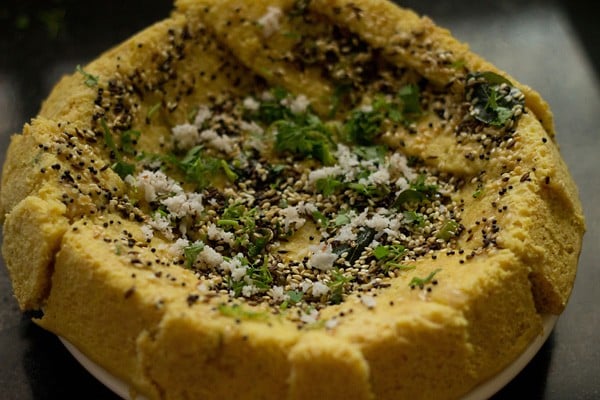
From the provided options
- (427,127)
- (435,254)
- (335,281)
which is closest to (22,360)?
(335,281)

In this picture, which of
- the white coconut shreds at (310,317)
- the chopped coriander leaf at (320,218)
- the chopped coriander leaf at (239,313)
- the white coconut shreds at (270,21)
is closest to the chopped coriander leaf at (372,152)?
the chopped coriander leaf at (320,218)

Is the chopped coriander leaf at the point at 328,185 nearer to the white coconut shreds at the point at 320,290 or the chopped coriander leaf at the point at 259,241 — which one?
the chopped coriander leaf at the point at 259,241

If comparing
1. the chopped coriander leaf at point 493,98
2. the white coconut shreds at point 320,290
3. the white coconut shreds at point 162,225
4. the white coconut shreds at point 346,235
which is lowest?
the white coconut shreds at point 320,290

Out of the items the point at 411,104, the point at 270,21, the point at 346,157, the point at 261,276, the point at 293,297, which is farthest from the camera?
the point at 270,21

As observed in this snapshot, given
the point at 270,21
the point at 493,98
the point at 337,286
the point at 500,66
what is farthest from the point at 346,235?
the point at 500,66

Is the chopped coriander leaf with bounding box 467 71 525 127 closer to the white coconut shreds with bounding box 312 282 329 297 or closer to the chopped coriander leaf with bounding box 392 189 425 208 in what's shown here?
the chopped coriander leaf with bounding box 392 189 425 208

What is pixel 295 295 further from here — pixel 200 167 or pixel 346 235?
pixel 200 167

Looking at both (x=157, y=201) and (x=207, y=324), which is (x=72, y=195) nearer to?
(x=157, y=201)
